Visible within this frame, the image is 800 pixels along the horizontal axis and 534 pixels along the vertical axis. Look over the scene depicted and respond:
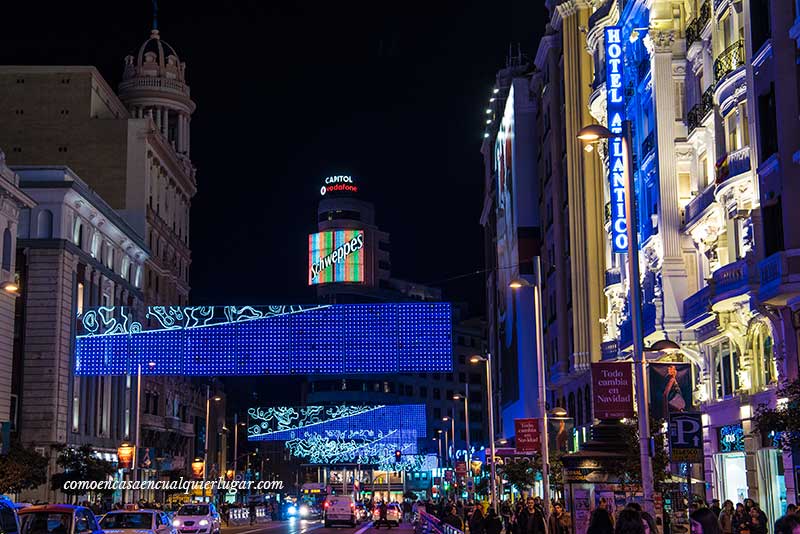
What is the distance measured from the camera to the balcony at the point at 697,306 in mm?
35562

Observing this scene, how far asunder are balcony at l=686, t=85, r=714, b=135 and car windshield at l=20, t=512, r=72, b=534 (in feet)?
75.7

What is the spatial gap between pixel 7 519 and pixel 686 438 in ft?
39.3

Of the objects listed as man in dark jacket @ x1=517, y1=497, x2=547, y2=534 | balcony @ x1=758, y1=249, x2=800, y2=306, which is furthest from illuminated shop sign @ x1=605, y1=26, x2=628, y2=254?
man in dark jacket @ x1=517, y1=497, x2=547, y2=534

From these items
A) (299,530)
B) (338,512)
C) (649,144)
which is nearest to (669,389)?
(649,144)

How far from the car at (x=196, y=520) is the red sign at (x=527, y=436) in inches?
499

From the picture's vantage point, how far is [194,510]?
156 feet

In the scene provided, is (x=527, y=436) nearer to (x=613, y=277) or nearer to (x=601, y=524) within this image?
(x=613, y=277)

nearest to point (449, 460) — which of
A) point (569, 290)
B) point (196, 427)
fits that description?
point (196, 427)

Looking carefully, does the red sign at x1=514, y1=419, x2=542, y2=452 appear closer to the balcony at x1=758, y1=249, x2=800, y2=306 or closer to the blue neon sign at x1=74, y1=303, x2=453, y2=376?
the balcony at x1=758, y1=249, x2=800, y2=306

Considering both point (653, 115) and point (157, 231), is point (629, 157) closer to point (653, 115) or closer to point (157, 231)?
point (653, 115)

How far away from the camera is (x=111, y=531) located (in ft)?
97.2

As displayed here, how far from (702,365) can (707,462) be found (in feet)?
10.9

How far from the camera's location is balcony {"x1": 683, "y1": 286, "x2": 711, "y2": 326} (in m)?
35.6

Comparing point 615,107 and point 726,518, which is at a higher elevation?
point 615,107
